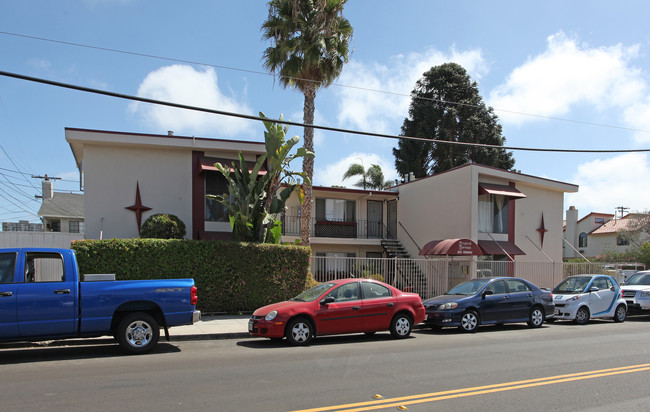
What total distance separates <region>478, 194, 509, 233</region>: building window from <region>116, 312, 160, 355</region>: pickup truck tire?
17016mm

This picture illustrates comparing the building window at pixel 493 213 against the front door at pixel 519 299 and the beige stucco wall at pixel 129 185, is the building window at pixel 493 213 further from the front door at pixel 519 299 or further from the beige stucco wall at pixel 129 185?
the beige stucco wall at pixel 129 185

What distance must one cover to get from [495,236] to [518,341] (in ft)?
41.3

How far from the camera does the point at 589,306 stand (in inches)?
611

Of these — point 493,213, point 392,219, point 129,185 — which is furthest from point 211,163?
point 493,213

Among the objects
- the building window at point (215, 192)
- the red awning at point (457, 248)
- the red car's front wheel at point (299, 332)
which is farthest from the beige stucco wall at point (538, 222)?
the red car's front wheel at point (299, 332)

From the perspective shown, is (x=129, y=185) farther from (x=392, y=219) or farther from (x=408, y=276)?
(x=392, y=219)

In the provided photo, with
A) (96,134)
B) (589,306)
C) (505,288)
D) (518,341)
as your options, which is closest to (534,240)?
(589,306)

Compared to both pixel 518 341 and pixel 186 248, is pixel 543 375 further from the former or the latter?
pixel 186 248

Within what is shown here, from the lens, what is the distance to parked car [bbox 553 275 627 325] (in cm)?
1531

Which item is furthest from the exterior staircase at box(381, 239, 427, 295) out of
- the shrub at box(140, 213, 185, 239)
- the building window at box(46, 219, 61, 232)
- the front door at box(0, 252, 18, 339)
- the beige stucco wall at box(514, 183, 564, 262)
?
the building window at box(46, 219, 61, 232)

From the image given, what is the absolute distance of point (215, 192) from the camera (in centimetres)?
1861

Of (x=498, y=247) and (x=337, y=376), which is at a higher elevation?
(x=498, y=247)

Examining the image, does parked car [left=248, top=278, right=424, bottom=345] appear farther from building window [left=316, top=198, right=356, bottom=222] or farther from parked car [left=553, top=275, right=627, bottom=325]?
building window [left=316, top=198, right=356, bottom=222]

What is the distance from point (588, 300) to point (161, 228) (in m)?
13.9
